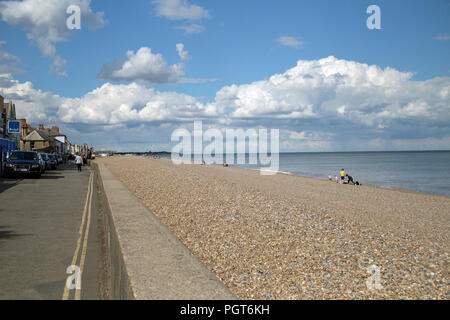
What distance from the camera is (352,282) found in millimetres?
5805

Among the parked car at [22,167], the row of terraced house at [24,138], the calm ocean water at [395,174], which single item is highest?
the row of terraced house at [24,138]

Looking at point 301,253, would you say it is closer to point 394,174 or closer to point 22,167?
point 22,167

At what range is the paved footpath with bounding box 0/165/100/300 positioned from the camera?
5.82m

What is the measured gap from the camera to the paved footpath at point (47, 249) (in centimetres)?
582

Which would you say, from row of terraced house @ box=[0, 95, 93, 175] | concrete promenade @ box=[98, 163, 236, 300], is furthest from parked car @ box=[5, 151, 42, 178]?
concrete promenade @ box=[98, 163, 236, 300]

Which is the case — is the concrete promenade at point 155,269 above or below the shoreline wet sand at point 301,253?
above

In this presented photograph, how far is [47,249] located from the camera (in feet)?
26.2
